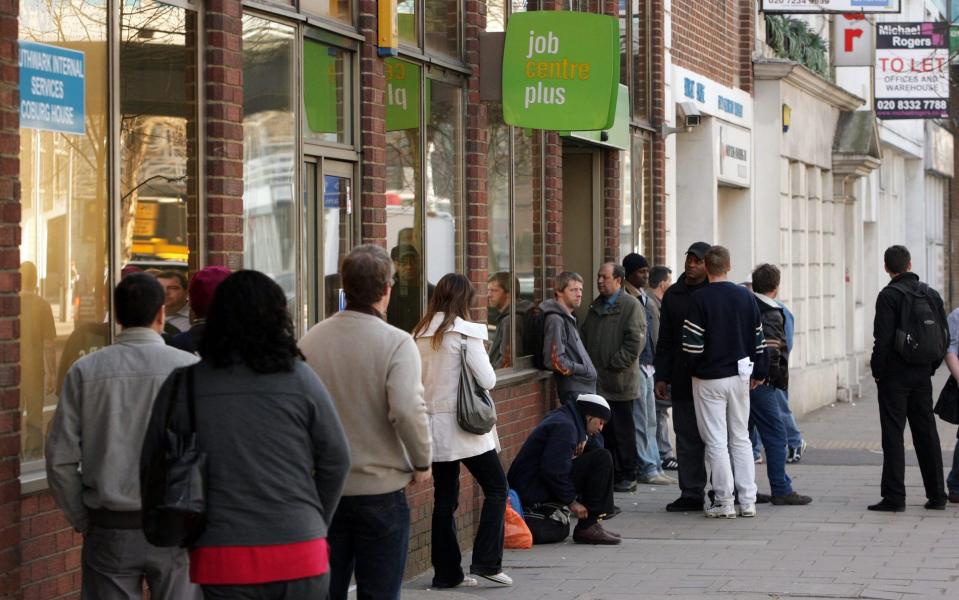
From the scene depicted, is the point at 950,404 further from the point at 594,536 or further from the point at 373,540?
the point at 373,540

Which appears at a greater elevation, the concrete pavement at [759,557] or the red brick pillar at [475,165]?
the red brick pillar at [475,165]

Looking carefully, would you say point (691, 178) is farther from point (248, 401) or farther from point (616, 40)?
point (248, 401)

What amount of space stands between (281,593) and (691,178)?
14285 millimetres

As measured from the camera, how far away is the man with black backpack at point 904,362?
11.7m

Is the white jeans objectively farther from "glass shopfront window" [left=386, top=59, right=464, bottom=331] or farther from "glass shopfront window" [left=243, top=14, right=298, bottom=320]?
"glass shopfront window" [left=243, top=14, right=298, bottom=320]

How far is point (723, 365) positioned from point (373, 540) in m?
5.67

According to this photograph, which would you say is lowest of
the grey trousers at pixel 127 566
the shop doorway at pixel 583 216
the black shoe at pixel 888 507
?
the black shoe at pixel 888 507

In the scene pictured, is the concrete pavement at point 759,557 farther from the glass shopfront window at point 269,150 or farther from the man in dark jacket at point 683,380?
the glass shopfront window at point 269,150

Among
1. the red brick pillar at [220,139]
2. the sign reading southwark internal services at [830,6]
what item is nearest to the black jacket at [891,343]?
the red brick pillar at [220,139]

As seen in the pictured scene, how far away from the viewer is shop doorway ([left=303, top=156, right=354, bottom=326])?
9.15 metres

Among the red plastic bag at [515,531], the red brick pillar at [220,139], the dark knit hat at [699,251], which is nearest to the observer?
the red brick pillar at [220,139]

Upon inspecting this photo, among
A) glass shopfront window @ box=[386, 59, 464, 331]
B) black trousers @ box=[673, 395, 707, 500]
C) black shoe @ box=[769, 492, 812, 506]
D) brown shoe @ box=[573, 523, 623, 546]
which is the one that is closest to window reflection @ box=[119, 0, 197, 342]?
glass shopfront window @ box=[386, 59, 464, 331]

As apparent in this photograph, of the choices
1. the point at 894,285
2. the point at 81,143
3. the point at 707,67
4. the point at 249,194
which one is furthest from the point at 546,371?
the point at 707,67

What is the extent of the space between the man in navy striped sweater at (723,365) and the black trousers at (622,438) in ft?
4.41
